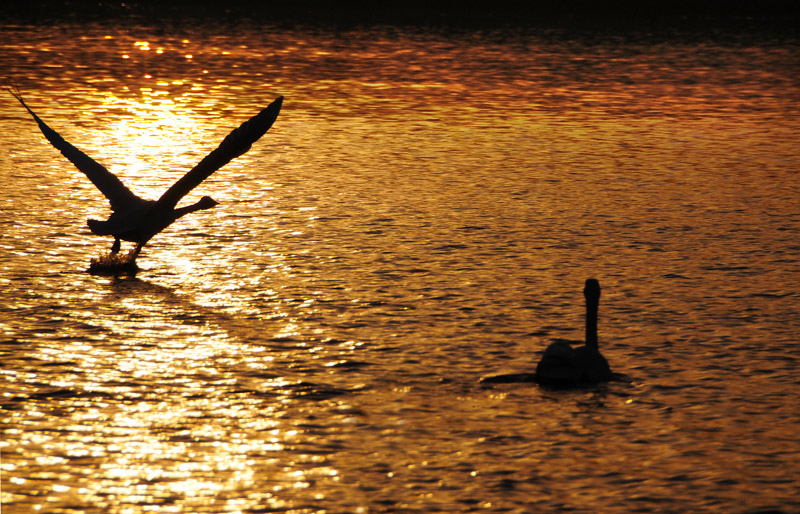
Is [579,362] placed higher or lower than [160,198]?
lower

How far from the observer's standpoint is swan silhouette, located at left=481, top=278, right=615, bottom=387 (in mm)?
9875

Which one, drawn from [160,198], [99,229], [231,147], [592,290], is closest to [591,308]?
[592,290]

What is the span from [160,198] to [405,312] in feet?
Answer: 8.92

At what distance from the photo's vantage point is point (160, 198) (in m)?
12.4

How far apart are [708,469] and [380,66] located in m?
26.5

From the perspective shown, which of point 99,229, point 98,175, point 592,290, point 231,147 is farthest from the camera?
point 98,175

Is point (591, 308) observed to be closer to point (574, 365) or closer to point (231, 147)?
point (574, 365)

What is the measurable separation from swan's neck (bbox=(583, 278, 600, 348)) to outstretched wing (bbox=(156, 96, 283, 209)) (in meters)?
3.85

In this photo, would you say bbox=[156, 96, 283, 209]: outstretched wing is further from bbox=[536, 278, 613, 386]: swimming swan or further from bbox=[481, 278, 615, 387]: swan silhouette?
bbox=[536, 278, 613, 386]: swimming swan

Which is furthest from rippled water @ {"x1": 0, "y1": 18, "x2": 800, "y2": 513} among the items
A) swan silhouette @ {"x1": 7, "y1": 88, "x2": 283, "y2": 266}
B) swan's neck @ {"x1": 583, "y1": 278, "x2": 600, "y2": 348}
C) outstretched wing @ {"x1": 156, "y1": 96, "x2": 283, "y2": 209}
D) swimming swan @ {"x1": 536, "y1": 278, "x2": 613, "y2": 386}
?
outstretched wing @ {"x1": 156, "y1": 96, "x2": 283, "y2": 209}

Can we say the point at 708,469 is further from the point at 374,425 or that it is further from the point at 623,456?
the point at 374,425

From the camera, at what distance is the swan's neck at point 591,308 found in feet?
32.8

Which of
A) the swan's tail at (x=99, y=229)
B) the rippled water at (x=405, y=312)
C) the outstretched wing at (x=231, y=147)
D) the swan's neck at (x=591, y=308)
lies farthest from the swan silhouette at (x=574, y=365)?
the swan's tail at (x=99, y=229)

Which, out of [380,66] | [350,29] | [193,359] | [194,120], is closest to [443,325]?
[193,359]
